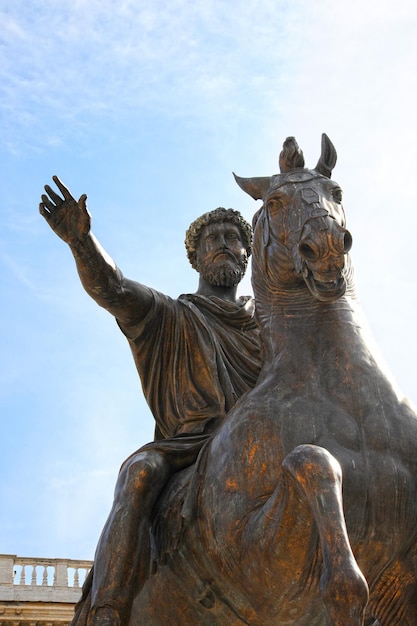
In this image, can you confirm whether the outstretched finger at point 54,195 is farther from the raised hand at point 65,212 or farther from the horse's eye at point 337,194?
the horse's eye at point 337,194

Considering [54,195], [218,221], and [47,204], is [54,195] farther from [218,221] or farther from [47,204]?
[218,221]

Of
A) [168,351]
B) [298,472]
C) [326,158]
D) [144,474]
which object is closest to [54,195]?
[168,351]

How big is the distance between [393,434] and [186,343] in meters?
1.81

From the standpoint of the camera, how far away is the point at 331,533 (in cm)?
437

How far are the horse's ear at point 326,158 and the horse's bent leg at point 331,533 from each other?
4.88 ft

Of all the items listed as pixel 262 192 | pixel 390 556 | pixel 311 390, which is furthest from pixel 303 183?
pixel 390 556

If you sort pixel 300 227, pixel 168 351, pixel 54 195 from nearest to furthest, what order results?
pixel 300 227 → pixel 54 195 → pixel 168 351

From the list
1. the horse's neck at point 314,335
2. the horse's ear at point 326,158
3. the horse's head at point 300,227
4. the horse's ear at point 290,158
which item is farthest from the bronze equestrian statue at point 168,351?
the horse's ear at point 326,158

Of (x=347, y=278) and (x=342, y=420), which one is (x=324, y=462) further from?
(x=347, y=278)

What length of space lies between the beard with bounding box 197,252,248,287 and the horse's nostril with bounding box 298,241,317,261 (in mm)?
1817

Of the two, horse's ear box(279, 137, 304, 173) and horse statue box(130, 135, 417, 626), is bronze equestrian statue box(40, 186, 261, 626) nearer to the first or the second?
horse statue box(130, 135, 417, 626)

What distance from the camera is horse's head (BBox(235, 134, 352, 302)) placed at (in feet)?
16.2

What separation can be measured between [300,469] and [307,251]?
36.9 inches

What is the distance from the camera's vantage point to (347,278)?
5430 mm
